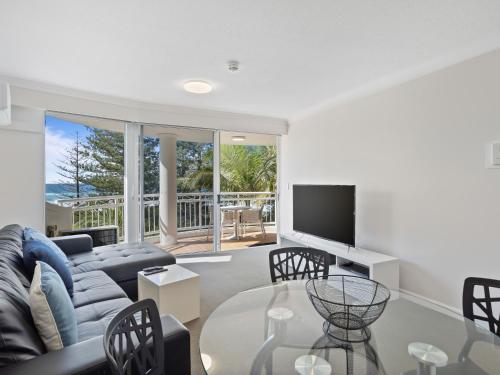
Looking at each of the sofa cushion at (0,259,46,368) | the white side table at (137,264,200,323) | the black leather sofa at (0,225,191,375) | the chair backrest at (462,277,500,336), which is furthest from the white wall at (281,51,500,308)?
the sofa cushion at (0,259,46,368)

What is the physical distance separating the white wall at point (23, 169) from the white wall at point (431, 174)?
155 inches

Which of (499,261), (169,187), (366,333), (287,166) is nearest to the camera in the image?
(366,333)

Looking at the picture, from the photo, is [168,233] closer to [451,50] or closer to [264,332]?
[264,332]

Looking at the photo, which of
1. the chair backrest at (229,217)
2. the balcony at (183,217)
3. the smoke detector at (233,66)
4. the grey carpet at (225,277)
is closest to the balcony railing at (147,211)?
the balcony at (183,217)

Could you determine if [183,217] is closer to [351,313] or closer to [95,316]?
[95,316]

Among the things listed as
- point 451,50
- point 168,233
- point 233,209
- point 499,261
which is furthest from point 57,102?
point 499,261

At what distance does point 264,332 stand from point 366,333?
0.48m

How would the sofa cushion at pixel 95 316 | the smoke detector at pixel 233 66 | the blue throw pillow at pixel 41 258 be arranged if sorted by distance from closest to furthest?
the sofa cushion at pixel 95 316 → the blue throw pillow at pixel 41 258 → the smoke detector at pixel 233 66

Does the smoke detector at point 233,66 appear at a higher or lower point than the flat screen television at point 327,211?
higher

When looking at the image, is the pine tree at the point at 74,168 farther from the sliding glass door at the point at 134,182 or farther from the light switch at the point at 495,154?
the light switch at the point at 495,154

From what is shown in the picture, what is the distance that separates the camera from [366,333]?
4.45 feet

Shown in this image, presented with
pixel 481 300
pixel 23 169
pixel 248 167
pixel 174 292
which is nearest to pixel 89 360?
pixel 174 292

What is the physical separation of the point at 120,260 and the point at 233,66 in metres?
2.29

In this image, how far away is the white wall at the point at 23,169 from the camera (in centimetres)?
339
